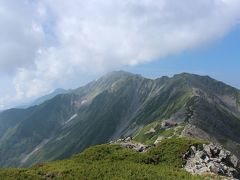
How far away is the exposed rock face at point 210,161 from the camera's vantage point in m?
84.4

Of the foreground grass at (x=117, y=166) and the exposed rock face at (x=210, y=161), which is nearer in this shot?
the foreground grass at (x=117, y=166)

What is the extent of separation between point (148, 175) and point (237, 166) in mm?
34111

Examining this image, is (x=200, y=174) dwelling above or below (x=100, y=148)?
below

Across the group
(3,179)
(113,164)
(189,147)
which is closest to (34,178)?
(3,179)

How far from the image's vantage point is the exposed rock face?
84.4m

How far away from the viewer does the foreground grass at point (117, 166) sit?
7719 centimetres

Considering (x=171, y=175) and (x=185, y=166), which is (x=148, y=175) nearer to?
(x=171, y=175)

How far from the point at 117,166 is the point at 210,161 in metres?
22.4

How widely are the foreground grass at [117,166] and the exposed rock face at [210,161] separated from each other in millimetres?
2247

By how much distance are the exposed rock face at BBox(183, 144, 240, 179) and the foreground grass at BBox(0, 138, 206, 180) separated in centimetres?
225

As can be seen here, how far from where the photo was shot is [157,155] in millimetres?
96125

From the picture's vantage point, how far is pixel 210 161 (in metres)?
90.1

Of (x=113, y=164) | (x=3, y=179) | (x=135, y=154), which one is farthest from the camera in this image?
(x=135, y=154)

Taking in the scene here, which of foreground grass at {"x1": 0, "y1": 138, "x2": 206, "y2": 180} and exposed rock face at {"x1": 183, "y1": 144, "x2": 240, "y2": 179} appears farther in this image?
exposed rock face at {"x1": 183, "y1": 144, "x2": 240, "y2": 179}
